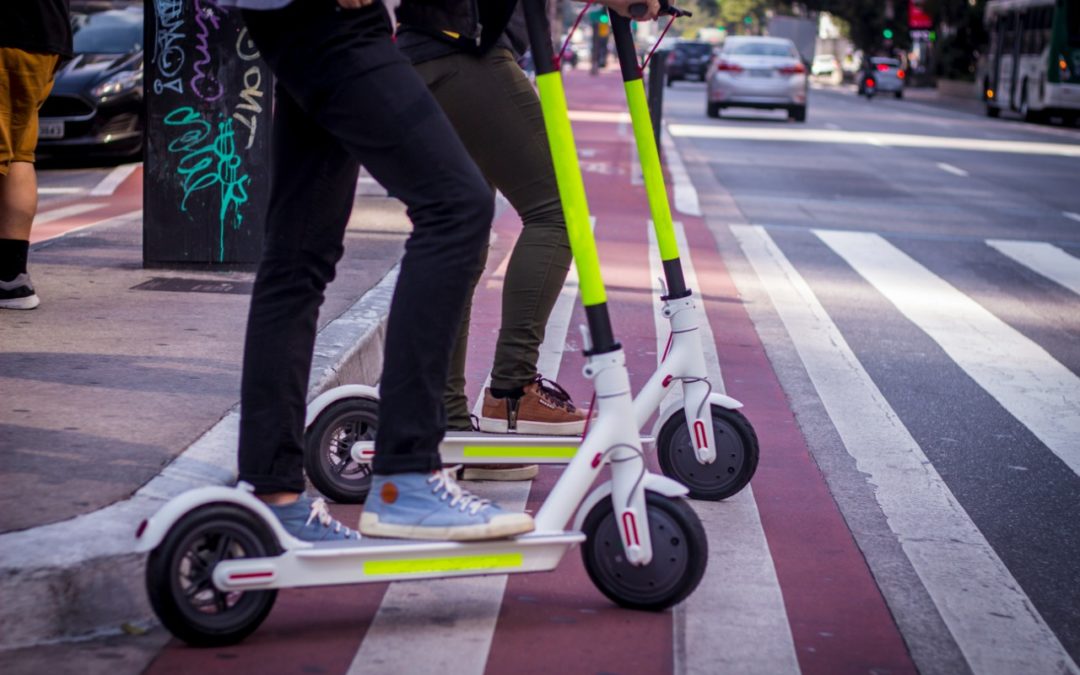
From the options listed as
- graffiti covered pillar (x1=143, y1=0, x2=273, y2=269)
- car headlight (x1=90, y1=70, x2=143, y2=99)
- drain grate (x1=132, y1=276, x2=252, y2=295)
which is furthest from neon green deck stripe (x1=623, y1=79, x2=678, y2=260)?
car headlight (x1=90, y1=70, x2=143, y2=99)

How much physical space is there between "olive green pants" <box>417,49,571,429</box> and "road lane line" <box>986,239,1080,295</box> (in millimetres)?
6167

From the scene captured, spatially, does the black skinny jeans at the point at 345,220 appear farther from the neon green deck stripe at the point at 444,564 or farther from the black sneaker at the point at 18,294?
the black sneaker at the point at 18,294

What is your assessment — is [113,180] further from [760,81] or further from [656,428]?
[760,81]

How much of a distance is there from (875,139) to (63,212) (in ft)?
59.2

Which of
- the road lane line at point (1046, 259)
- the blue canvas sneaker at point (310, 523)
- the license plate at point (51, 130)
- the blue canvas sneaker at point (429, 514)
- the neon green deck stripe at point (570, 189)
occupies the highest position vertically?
the neon green deck stripe at point (570, 189)

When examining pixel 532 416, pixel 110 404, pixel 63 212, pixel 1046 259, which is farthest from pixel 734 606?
pixel 63 212

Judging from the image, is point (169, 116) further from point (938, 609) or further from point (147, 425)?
point (938, 609)

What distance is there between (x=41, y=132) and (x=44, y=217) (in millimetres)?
3951

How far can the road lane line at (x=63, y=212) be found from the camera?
1056 centimetres

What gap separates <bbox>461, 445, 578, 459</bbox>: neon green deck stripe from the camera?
13.4 feet

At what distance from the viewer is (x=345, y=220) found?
3314 millimetres

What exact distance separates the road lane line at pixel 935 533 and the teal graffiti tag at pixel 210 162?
2.66m

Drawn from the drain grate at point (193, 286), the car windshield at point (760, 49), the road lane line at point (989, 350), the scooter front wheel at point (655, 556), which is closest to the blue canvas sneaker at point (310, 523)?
the scooter front wheel at point (655, 556)

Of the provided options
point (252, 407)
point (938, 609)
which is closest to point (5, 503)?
point (252, 407)
